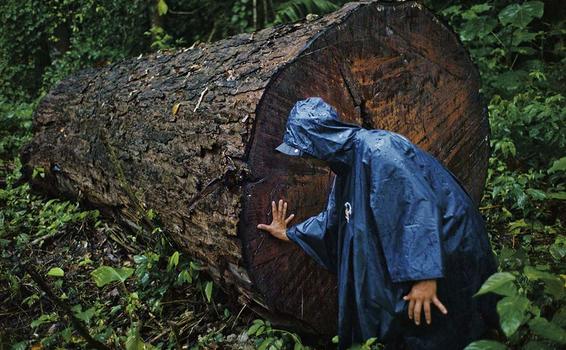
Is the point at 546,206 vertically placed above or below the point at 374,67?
below

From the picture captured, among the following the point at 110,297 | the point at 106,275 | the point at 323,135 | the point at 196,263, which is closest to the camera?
the point at 323,135

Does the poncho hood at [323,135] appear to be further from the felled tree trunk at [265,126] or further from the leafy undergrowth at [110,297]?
the leafy undergrowth at [110,297]

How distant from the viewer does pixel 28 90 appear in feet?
33.3

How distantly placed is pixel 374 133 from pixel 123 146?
2.10 m

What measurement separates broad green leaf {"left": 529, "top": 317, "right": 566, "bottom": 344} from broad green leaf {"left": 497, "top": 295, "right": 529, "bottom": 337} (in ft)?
0.36

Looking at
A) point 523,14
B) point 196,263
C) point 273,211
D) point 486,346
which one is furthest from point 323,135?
point 523,14

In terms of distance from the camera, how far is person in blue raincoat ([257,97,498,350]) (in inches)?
75.3

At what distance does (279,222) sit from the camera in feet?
8.27

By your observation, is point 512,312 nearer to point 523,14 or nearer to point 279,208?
point 279,208

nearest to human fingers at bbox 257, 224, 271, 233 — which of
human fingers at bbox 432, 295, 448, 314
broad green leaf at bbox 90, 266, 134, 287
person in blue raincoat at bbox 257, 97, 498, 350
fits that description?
person in blue raincoat at bbox 257, 97, 498, 350

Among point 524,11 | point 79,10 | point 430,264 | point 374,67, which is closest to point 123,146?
point 374,67

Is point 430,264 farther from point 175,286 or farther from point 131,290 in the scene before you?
point 131,290

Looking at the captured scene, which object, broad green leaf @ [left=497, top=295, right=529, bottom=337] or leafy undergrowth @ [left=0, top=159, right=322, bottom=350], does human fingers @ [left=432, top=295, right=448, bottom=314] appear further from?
leafy undergrowth @ [left=0, top=159, right=322, bottom=350]

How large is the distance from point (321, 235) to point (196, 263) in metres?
0.93
